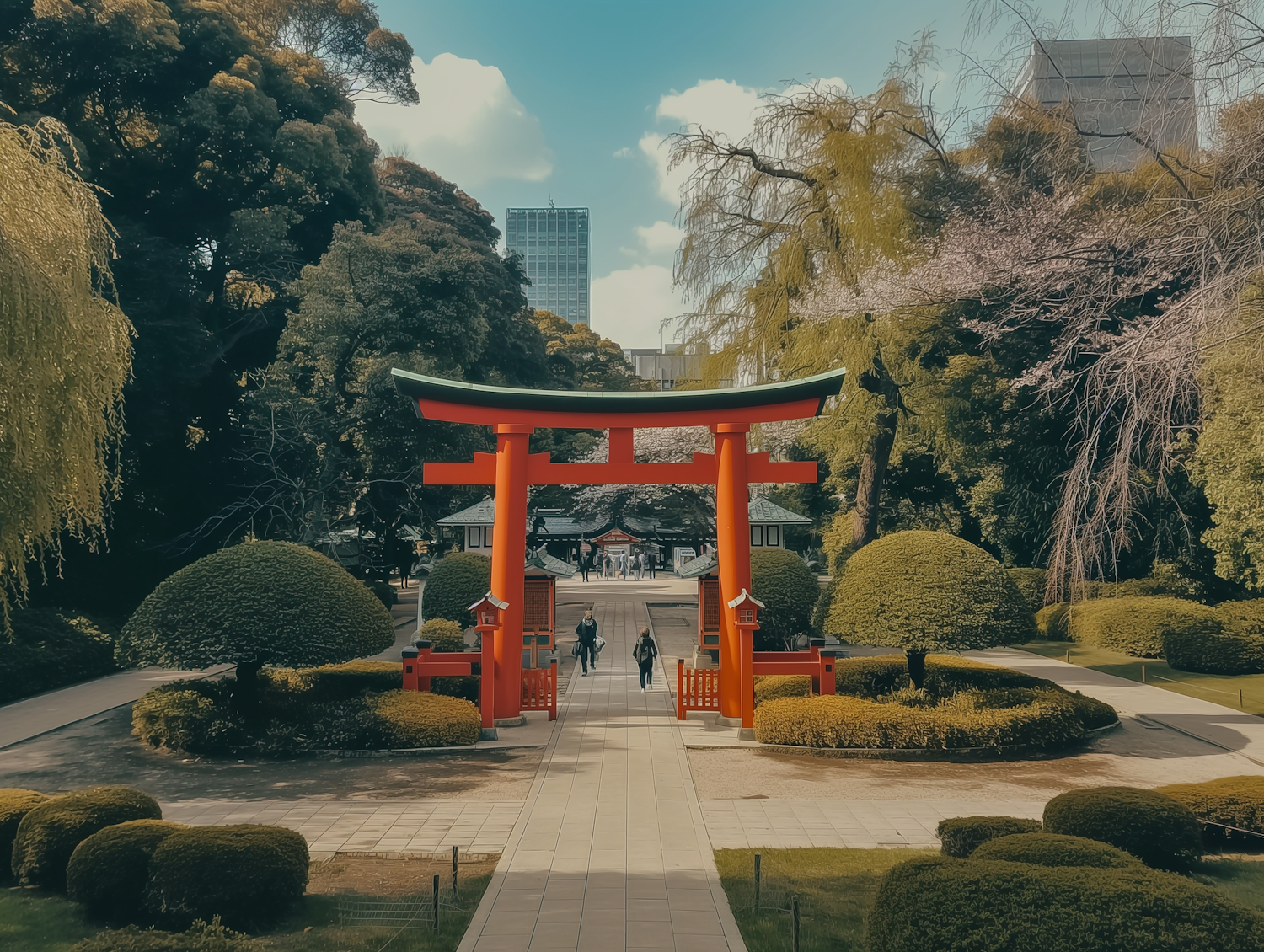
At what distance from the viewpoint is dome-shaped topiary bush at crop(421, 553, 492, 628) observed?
22.2 metres

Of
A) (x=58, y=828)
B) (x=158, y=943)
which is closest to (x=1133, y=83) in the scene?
(x=158, y=943)

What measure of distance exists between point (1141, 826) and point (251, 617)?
11730 mm

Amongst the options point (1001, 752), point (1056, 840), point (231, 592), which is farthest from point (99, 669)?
point (1056, 840)

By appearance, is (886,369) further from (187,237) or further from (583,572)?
(583,572)

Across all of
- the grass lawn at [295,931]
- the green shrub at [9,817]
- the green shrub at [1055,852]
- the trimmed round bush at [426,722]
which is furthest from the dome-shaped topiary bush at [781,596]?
the green shrub at [9,817]

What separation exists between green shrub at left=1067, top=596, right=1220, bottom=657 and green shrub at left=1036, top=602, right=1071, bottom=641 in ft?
3.38

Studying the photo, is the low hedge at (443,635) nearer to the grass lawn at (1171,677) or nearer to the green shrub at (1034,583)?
the grass lawn at (1171,677)

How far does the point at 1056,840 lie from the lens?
6.74 meters

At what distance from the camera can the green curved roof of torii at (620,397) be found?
601 inches

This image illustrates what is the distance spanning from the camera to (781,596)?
2086 centimetres

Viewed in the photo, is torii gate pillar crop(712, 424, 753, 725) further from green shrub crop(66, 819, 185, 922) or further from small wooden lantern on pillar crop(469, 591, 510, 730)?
green shrub crop(66, 819, 185, 922)

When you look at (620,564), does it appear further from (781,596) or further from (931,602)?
(931,602)

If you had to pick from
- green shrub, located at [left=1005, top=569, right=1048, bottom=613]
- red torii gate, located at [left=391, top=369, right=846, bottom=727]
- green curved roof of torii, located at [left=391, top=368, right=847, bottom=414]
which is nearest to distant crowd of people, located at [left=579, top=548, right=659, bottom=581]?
green shrub, located at [left=1005, top=569, right=1048, bottom=613]

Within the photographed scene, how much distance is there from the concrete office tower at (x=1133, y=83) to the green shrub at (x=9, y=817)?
1256 centimetres
